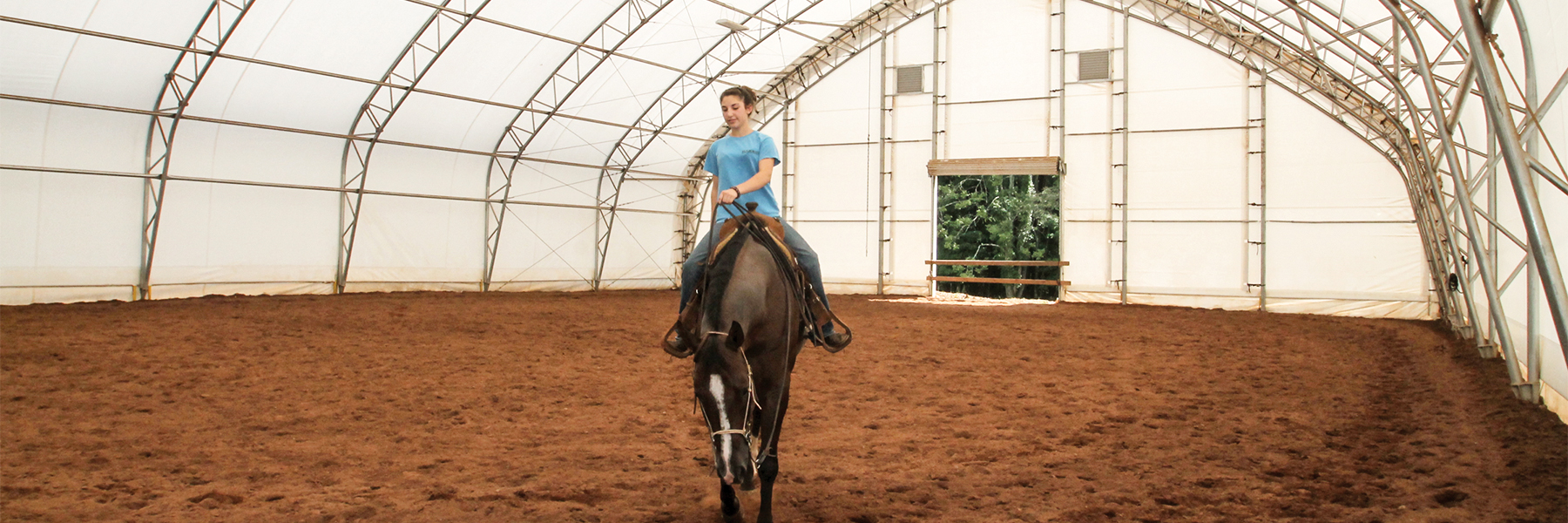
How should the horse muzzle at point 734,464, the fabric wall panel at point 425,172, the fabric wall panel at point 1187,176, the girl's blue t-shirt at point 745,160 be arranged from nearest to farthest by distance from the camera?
1. the horse muzzle at point 734,464
2. the girl's blue t-shirt at point 745,160
3. the fabric wall panel at point 425,172
4. the fabric wall panel at point 1187,176

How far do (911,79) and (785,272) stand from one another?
743 inches

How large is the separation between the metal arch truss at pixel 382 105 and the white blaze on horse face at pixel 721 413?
43.9 feet

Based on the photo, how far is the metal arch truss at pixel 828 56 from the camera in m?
21.9

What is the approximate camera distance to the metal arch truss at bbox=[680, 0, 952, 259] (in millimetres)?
21938

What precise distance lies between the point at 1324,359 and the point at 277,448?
10.8 meters

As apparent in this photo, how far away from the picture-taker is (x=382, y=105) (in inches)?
669

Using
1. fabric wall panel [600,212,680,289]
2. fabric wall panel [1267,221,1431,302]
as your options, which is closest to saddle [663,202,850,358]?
fabric wall panel [1267,221,1431,302]

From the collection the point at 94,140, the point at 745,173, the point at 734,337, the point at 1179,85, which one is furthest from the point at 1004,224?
the point at 734,337

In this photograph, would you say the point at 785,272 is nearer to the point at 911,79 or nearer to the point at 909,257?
the point at 909,257

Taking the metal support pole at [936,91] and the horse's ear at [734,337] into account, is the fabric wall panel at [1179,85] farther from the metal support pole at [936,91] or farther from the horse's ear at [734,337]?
the horse's ear at [734,337]

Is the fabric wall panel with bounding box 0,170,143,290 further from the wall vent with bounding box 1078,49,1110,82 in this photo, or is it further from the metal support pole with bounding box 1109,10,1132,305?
the metal support pole with bounding box 1109,10,1132,305

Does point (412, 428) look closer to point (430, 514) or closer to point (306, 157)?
point (430, 514)

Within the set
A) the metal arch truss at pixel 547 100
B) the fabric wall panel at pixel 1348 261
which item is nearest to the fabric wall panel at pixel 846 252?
the metal arch truss at pixel 547 100

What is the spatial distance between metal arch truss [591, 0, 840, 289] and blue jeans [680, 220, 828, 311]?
48.8 ft
